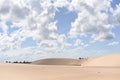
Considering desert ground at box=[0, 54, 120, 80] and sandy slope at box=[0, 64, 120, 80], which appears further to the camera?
desert ground at box=[0, 54, 120, 80]

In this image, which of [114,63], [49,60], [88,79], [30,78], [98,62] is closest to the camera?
[88,79]

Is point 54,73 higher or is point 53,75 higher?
point 54,73

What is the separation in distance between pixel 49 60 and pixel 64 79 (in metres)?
70.1

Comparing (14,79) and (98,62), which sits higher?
(98,62)

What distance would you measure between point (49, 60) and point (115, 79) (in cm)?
7069

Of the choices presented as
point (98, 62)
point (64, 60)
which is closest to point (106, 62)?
point (98, 62)

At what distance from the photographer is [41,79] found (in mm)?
18562

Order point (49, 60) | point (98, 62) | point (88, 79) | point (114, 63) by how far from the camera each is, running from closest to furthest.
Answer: point (88, 79)
point (114, 63)
point (98, 62)
point (49, 60)

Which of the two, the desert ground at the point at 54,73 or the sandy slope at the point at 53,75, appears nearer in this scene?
the sandy slope at the point at 53,75

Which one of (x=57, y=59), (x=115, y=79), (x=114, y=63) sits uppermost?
(x=57, y=59)

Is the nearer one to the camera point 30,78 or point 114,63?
point 30,78

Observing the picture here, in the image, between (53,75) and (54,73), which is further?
(54,73)

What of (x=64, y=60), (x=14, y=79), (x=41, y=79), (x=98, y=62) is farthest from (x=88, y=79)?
(x=64, y=60)

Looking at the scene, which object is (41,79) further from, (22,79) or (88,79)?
(88,79)
